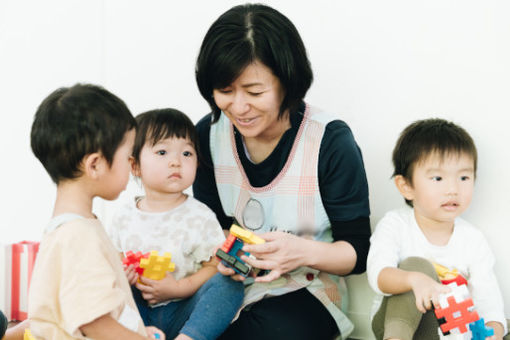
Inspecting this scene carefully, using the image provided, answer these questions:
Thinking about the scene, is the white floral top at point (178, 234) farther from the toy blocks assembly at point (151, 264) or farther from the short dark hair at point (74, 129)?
the short dark hair at point (74, 129)

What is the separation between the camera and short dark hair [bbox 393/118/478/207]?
150cm

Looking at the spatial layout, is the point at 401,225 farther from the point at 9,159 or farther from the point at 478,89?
the point at 9,159

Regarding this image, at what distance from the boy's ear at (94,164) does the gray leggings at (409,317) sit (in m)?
0.76

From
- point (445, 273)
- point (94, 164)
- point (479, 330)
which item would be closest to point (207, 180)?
point (94, 164)

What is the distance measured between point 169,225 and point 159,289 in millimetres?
194

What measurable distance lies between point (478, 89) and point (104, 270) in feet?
3.84

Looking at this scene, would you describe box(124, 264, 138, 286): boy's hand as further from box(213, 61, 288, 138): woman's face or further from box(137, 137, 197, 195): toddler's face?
box(213, 61, 288, 138): woman's face

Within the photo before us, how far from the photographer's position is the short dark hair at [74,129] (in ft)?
3.68

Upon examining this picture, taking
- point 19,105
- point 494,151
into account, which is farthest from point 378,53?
point 19,105

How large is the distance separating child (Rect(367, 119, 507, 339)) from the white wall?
0.48 ft

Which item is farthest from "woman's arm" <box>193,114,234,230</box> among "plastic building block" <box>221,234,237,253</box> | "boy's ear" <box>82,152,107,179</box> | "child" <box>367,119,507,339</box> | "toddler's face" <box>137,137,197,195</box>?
"boy's ear" <box>82,152,107,179</box>

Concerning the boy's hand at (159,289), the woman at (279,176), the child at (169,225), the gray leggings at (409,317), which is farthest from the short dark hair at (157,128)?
the gray leggings at (409,317)

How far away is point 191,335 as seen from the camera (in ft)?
4.47

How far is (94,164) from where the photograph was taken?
1.15m
